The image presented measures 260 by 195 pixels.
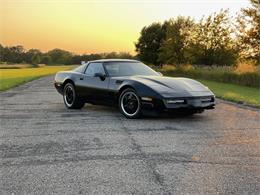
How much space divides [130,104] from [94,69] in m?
1.81

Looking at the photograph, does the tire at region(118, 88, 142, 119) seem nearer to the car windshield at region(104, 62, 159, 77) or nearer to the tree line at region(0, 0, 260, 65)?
the car windshield at region(104, 62, 159, 77)

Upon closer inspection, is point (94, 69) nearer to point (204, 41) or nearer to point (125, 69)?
point (125, 69)

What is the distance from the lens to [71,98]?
35.6 ft

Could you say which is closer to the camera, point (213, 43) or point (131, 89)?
point (131, 89)

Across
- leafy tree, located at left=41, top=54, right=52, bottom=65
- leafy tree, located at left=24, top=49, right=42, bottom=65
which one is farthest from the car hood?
leafy tree, located at left=41, top=54, right=52, bottom=65

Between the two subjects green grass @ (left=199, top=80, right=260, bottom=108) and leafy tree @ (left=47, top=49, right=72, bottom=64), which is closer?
green grass @ (left=199, top=80, right=260, bottom=108)

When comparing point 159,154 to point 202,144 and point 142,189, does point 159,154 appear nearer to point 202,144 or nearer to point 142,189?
point 202,144

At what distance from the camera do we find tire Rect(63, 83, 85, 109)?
10.6 meters

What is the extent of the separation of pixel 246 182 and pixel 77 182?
1766mm

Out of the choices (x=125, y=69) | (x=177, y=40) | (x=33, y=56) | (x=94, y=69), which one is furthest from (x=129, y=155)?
Answer: (x=33, y=56)

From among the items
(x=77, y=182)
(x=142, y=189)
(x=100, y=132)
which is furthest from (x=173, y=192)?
(x=100, y=132)

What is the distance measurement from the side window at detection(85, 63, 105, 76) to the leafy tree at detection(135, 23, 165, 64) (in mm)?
50198

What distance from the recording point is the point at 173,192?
3943mm

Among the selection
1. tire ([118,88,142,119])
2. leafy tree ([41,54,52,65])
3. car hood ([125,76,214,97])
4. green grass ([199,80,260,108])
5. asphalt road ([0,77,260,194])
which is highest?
car hood ([125,76,214,97])
